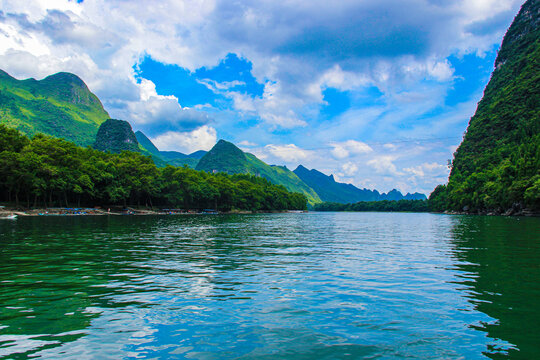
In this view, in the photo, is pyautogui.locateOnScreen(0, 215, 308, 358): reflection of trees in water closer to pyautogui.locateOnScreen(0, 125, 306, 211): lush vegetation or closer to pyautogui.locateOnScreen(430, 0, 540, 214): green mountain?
pyautogui.locateOnScreen(0, 125, 306, 211): lush vegetation

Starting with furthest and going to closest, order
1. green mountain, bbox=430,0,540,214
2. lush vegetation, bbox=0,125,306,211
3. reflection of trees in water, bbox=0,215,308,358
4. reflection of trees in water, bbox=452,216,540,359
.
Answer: green mountain, bbox=430,0,540,214
lush vegetation, bbox=0,125,306,211
reflection of trees in water, bbox=0,215,308,358
reflection of trees in water, bbox=452,216,540,359

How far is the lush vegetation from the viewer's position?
89.8 meters

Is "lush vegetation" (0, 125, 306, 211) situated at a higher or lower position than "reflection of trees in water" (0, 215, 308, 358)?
higher

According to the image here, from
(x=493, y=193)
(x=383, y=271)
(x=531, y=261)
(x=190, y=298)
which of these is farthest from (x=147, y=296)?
(x=493, y=193)

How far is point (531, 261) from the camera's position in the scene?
68.0ft

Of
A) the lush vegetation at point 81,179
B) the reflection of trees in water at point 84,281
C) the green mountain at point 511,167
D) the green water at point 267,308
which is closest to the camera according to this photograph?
the green water at point 267,308

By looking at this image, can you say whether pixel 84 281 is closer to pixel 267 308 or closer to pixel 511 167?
pixel 267 308

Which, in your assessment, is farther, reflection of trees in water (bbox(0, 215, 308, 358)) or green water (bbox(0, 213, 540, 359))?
reflection of trees in water (bbox(0, 215, 308, 358))

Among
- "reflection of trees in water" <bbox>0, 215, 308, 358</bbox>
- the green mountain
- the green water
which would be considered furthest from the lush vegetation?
the green mountain

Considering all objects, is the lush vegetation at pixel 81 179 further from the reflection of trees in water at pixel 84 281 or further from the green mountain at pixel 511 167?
the green mountain at pixel 511 167

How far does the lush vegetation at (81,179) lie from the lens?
8979 centimetres

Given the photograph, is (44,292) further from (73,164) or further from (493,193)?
(493,193)

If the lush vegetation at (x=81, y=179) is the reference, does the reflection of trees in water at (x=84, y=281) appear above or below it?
below

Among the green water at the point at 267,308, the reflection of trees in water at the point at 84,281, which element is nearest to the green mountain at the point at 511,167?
the green water at the point at 267,308
